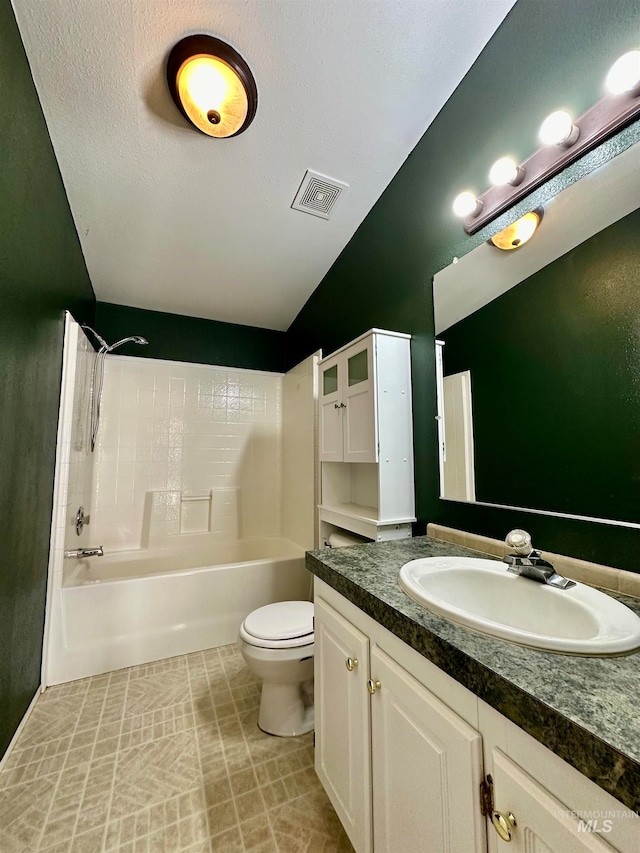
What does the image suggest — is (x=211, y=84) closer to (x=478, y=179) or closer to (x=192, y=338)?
(x=478, y=179)

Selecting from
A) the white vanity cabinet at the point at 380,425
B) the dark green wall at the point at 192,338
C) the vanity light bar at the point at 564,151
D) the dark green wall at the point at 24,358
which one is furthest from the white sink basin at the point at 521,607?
the dark green wall at the point at 192,338

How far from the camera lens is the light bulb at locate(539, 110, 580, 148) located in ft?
3.12

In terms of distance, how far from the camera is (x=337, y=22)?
1144mm

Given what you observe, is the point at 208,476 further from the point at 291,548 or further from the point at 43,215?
the point at 43,215

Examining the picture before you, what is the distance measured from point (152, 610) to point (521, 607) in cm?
195

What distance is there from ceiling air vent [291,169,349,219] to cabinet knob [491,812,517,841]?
2.18 m

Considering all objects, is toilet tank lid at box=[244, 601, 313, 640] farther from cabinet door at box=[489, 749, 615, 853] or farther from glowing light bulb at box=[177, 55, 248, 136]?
glowing light bulb at box=[177, 55, 248, 136]

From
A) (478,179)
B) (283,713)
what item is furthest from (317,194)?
(283,713)

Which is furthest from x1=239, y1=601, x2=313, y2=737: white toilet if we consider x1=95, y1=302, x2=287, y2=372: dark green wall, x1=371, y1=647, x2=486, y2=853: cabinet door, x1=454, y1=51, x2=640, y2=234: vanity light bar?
x1=95, y1=302, x2=287, y2=372: dark green wall

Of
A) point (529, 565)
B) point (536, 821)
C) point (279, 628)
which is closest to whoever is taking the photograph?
point (536, 821)

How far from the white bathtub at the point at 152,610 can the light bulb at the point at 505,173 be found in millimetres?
2243

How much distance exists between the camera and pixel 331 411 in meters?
1.90

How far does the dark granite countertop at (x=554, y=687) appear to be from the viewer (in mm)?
372

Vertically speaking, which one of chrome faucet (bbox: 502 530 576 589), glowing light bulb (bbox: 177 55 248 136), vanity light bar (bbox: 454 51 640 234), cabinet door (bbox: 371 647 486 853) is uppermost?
glowing light bulb (bbox: 177 55 248 136)
